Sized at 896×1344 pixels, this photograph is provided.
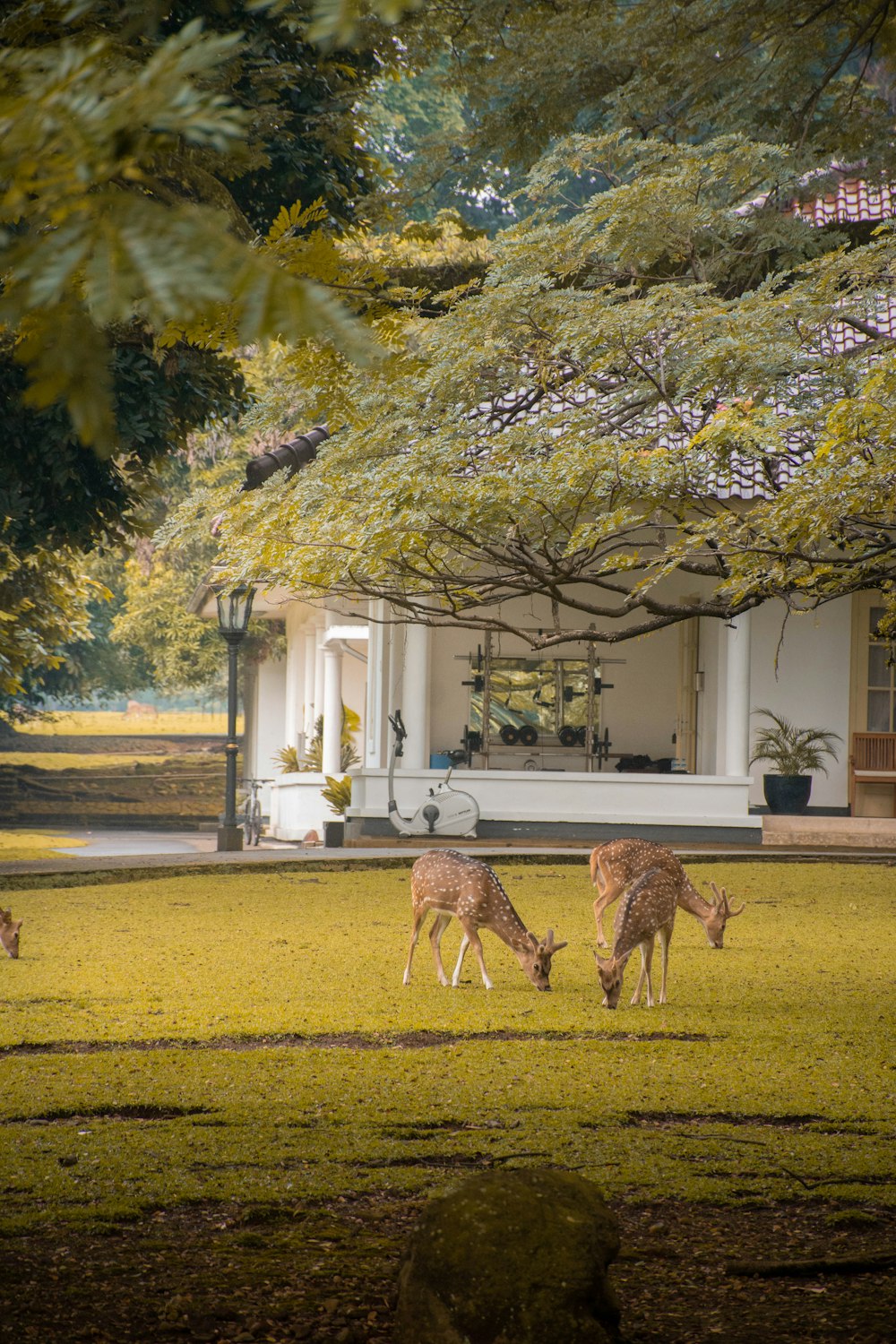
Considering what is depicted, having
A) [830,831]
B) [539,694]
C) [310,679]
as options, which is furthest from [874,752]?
[310,679]

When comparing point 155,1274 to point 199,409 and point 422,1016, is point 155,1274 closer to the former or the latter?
point 422,1016

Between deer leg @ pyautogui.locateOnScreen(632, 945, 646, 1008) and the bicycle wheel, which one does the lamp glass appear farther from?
deer leg @ pyautogui.locateOnScreen(632, 945, 646, 1008)

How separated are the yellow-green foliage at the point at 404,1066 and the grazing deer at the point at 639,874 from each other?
0.24m

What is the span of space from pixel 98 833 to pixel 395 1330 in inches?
1009

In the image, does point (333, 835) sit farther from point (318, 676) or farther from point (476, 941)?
point (476, 941)

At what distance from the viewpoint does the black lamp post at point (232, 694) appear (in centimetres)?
1672

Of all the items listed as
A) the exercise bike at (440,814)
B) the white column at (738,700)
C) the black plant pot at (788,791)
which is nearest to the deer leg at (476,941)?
the exercise bike at (440,814)

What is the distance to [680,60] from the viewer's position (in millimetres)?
10570

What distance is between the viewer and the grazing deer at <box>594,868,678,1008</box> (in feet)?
23.7

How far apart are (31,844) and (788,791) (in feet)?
40.7

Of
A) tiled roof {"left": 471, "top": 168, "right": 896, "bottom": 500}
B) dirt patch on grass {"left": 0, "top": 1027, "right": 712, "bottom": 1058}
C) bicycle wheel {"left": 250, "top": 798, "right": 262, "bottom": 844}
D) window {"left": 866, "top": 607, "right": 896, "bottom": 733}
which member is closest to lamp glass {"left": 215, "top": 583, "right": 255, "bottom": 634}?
tiled roof {"left": 471, "top": 168, "right": 896, "bottom": 500}

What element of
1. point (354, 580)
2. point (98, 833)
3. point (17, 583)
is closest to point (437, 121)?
point (98, 833)

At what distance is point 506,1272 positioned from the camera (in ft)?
10.0

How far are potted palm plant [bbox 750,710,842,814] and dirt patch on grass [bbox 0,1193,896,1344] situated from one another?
14360 millimetres
